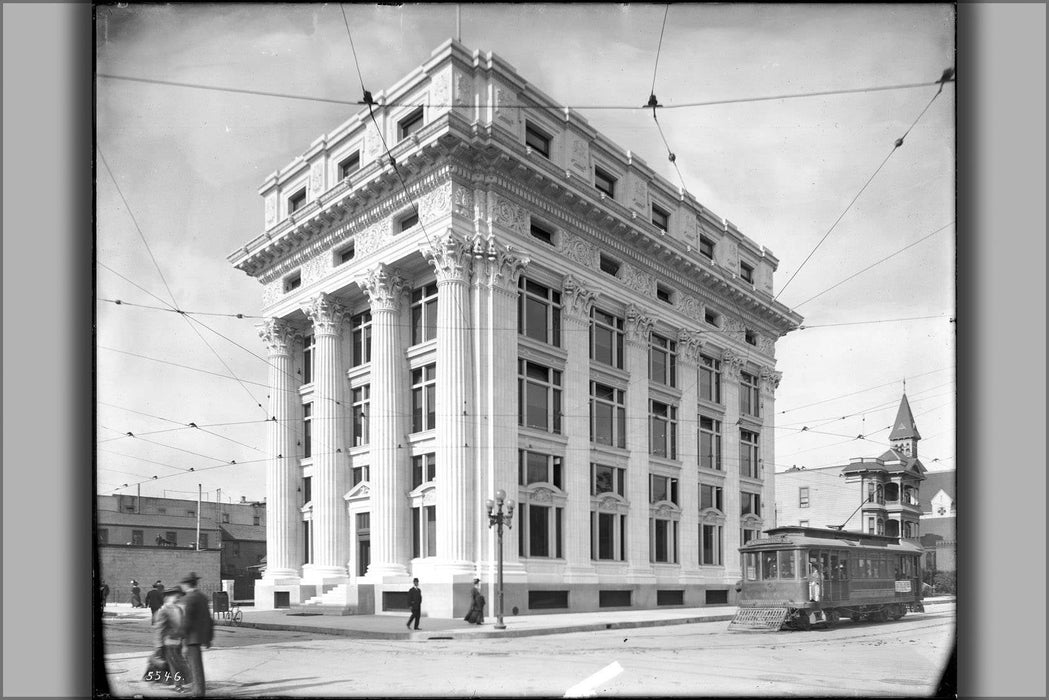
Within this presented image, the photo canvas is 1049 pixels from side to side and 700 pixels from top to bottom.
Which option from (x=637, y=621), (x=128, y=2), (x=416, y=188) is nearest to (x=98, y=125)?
(x=128, y=2)

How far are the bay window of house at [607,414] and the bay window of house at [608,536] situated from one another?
2005mm

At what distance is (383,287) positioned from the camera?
20.5 meters

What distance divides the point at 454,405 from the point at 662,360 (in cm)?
484

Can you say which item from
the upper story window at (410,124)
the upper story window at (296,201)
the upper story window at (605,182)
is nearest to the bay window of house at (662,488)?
the upper story window at (605,182)

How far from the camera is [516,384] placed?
62.4 feet

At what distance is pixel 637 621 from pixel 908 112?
35.3 feet

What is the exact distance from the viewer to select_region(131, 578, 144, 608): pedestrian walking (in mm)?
12773

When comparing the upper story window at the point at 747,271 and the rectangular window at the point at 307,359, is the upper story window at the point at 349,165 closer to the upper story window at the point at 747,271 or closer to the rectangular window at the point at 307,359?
the rectangular window at the point at 307,359

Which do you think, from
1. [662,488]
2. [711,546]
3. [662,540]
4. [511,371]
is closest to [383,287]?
[511,371]

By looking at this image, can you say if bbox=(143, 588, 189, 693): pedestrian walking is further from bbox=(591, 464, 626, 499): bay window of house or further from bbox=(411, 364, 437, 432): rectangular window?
bbox=(591, 464, 626, 499): bay window of house

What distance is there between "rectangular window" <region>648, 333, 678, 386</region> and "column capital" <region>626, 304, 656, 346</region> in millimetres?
203

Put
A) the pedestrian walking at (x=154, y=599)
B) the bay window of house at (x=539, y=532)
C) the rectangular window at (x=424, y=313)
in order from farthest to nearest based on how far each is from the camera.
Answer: the rectangular window at (x=424, y=313)
the bay window of house at (x=539, y=532)
the pedestrian walking at (x=154, y=599)

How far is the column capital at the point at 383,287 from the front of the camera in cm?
2027
